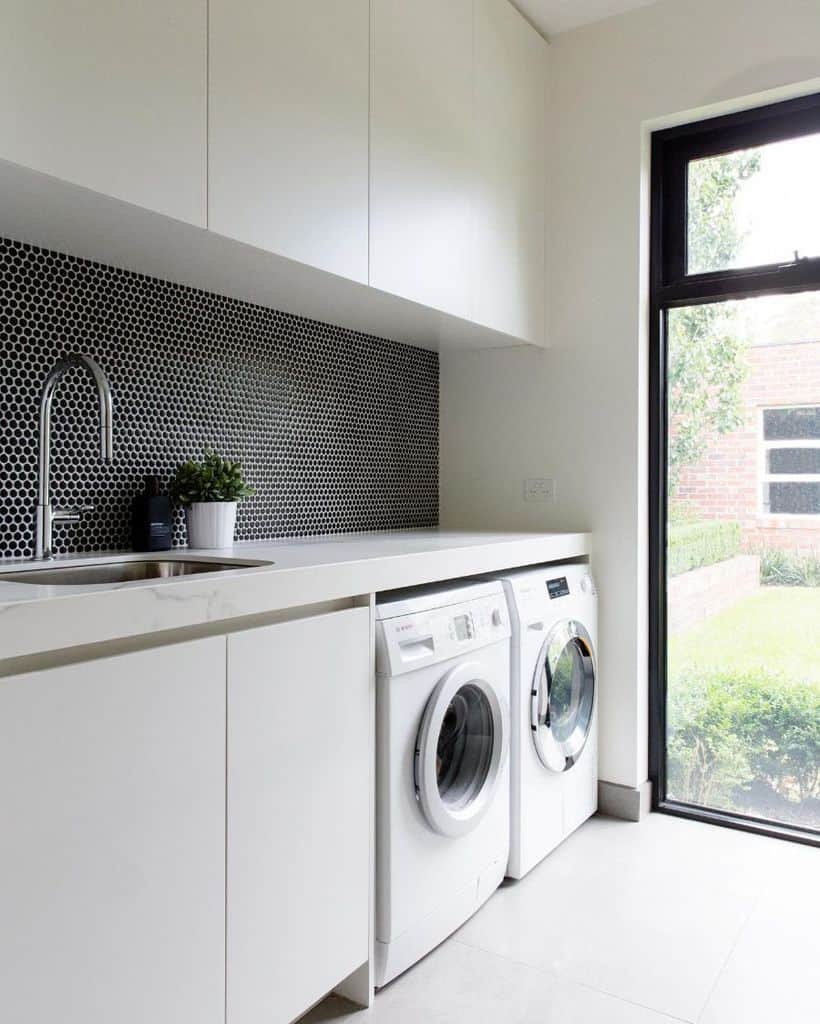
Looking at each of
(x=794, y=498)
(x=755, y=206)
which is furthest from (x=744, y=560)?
(x=755, y=206)

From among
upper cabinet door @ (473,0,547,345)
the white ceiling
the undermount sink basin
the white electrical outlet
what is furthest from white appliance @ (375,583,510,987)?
the white ceiling

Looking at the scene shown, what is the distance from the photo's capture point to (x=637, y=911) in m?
2.09

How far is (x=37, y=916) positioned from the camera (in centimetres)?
107

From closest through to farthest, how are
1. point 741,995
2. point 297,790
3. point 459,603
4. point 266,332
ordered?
point 297,790 < point 741,995 < point 459,603 < point 266,332

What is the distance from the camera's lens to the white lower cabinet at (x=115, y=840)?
1054 mm

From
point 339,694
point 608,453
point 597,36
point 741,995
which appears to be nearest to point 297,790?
point 339,694

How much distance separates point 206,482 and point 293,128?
830 millimetres

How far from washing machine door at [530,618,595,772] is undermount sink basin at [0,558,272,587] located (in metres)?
1.00

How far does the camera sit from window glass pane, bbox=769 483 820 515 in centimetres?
255

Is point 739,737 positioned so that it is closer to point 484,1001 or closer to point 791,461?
point 791,461

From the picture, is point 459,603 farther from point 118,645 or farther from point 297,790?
point 118,645

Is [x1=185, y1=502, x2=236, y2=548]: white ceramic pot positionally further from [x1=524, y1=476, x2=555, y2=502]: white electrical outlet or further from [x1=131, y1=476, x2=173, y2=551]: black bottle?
[x1=524, y1=476, x2=555, y2=502]: white electrical outlet

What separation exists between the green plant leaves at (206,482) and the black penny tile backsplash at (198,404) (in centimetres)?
11

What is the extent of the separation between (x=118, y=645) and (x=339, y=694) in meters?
0.52
